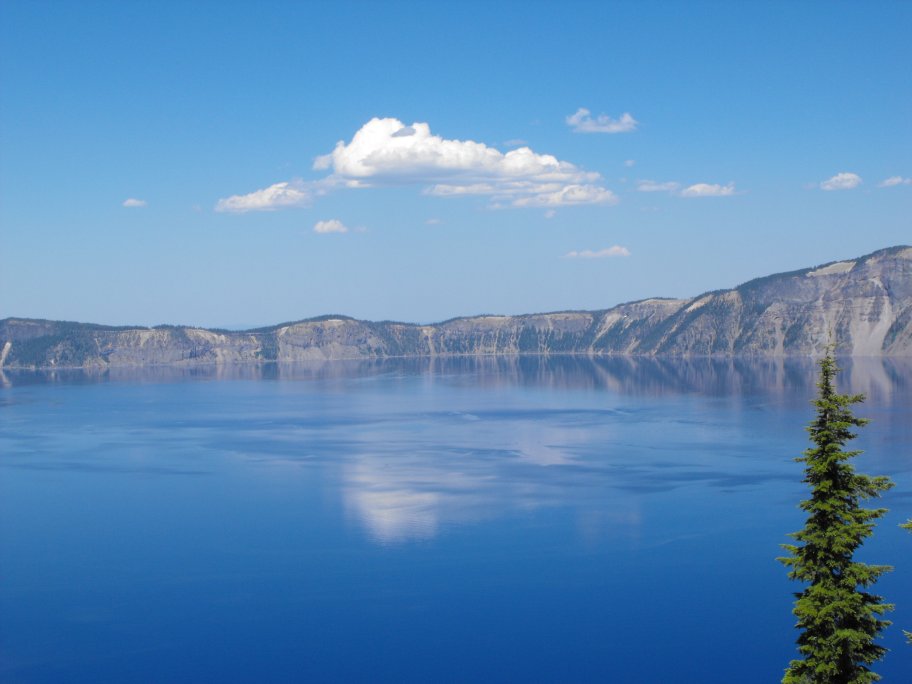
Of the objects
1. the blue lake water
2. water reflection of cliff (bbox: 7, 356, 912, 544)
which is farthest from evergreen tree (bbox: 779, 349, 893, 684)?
water reflection of cliff (bbox: 7, 356, 912, 544)

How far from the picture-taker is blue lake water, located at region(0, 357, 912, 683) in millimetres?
44438

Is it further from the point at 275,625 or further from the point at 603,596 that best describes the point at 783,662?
the point at 275,625

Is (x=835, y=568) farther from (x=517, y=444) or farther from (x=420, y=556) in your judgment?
(x=517, y=444)

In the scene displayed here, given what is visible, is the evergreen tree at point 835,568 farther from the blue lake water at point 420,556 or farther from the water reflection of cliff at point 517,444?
the water reflection of cliff at point 517,444

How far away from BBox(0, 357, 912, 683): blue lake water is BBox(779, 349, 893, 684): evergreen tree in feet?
63.5

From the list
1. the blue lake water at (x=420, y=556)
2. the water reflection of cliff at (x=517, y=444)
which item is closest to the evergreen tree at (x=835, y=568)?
the blue lake water at (x=420, y=556)

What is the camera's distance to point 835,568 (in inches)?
925

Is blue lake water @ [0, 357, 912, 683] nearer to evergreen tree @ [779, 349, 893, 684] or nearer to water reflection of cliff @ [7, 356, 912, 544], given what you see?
water reflection of cliff @ [7, 356, 912, 544]

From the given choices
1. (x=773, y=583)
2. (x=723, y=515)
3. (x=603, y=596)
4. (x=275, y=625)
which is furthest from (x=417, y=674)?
(x=723, y=515)

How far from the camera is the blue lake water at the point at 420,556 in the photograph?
Result: 44438 millimetres

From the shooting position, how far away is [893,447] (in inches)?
3794

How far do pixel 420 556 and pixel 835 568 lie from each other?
39457mm

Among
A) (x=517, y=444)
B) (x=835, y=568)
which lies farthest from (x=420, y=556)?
(x=517, y=444)

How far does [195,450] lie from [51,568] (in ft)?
183
